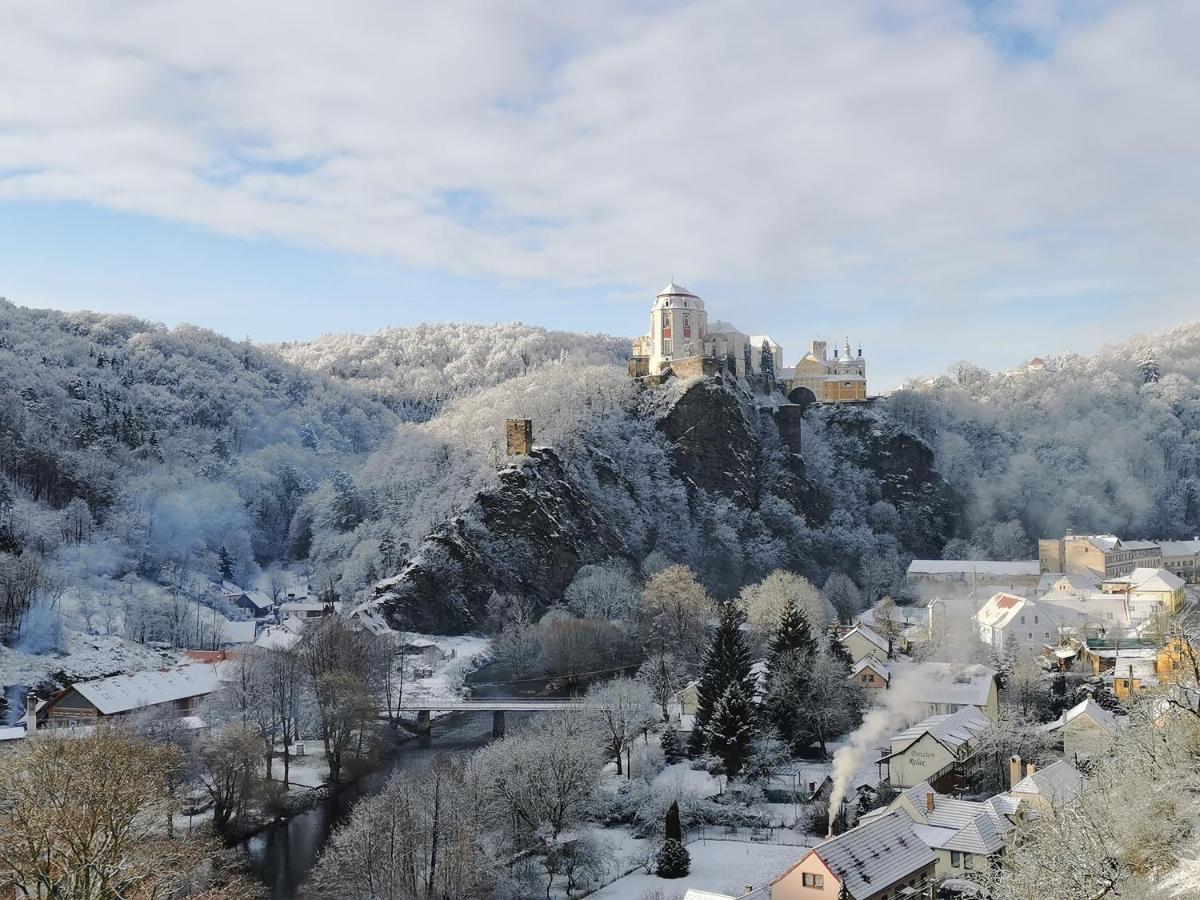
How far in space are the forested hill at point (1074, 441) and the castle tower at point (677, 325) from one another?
18.2 m

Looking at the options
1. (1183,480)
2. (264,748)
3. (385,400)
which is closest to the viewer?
(264,748)

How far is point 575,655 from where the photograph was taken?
51156 mm

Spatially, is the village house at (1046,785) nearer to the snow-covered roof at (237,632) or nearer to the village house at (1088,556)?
the snow-covered roof at (237,632)

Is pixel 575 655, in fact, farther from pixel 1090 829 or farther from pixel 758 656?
pixel 1090 829

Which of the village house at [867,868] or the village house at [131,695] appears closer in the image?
the village house at [867,868]

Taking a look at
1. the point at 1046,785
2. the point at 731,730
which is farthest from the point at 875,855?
the point at 731,730

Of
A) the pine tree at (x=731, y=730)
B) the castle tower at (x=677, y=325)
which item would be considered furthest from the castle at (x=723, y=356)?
the pine tree at (x=731, y=730)

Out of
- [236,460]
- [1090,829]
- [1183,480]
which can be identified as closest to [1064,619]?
[1090,829]

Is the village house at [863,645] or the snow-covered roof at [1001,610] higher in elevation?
the snow-covered roof at [1001,610]

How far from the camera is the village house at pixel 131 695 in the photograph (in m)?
37.5

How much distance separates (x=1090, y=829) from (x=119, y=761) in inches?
765

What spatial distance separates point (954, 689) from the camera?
36344 mm

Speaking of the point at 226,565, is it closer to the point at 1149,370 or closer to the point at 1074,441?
the point at 1074,441

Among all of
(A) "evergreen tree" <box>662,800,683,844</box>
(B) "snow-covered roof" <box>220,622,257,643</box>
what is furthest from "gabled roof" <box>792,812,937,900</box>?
(B) "snow-covered roof" <box>220,622,257,643</box>
